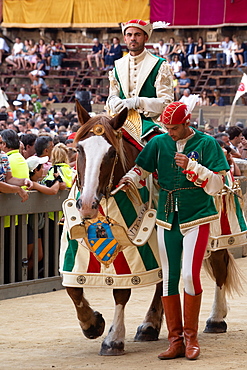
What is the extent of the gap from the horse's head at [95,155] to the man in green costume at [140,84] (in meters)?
0.53

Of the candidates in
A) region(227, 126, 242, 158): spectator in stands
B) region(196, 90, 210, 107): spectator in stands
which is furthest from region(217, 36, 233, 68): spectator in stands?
region(227, 126, 242, 158): spectator in stands

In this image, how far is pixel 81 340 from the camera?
21.1 feet

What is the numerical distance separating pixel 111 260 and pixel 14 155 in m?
2.97

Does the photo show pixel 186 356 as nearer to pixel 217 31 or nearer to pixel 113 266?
pixel 113 266

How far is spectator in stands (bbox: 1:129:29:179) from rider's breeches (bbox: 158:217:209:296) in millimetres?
2973

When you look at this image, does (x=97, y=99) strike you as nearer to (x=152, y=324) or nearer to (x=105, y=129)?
(x=152, y=324)

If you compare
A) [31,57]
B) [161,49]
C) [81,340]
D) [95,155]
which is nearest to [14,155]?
[81,340]

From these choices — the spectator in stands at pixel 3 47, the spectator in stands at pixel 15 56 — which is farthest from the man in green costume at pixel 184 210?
the spectator in stands at pixel 3 47

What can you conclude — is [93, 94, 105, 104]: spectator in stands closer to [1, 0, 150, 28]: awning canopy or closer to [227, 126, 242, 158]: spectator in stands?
[1, 0, 150, 28]: awning canopy

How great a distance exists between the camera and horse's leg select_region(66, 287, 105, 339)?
5805 mm

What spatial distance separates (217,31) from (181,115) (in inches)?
1145

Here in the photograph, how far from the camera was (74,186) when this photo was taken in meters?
5.85

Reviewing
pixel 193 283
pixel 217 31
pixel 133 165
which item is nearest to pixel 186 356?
→ pixel 193 283

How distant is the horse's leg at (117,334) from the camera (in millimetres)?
5707
